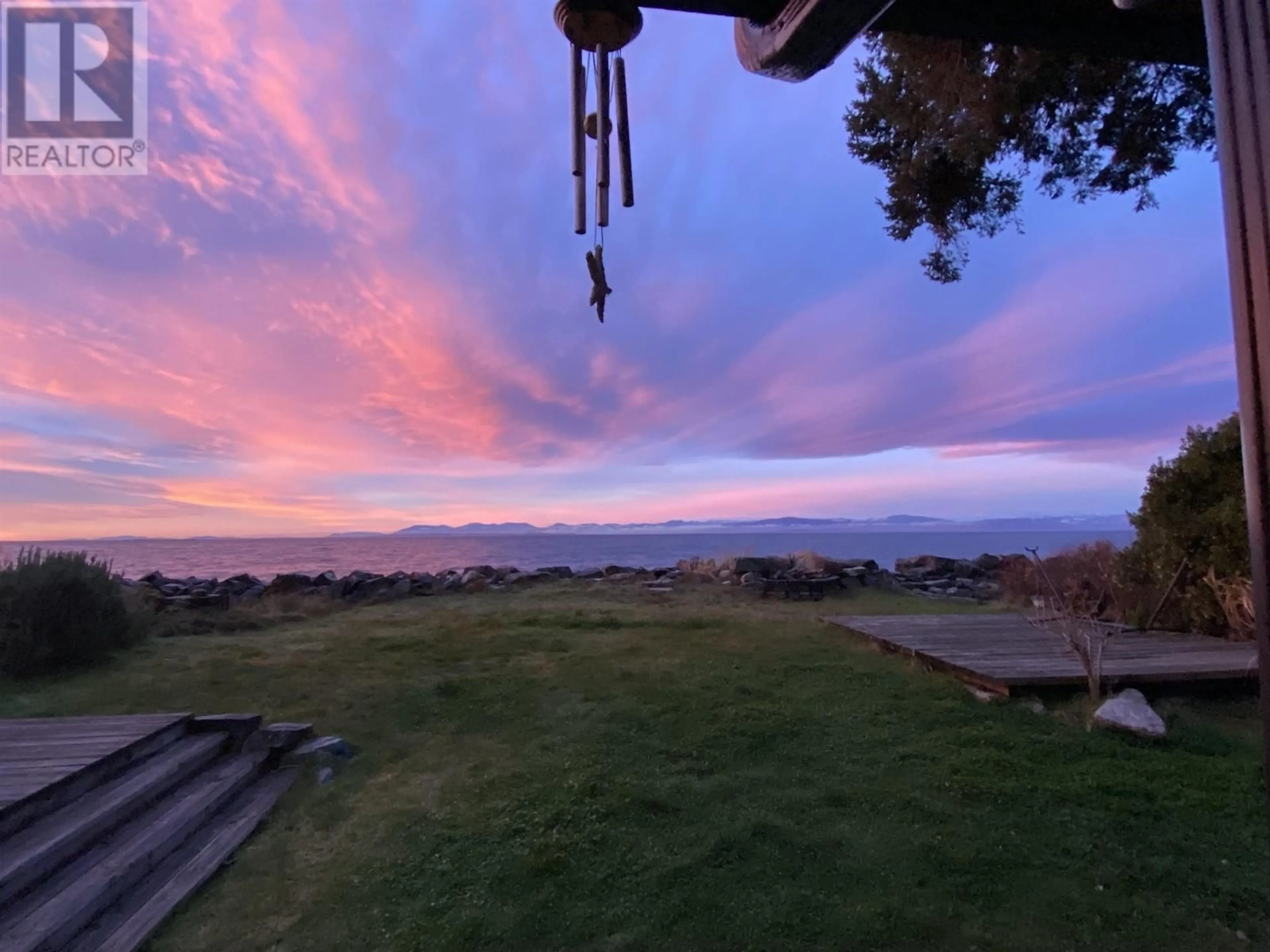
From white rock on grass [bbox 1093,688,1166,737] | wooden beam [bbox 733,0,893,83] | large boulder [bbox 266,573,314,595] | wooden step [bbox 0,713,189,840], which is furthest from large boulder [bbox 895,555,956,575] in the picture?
wooden beam [bbox 733,0,893,83]

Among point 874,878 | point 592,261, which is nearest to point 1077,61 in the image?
point 592,261

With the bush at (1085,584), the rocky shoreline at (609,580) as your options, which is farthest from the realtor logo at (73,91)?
the bush at (1085,584)

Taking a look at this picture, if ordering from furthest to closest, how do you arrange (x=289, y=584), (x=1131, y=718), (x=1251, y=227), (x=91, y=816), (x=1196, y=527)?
1. (x=289, y=584)
2. (x=1196, y=527)
3. (x=1131, y=718)
4. (x=91, y=816)
5. (x=1251, y=227)

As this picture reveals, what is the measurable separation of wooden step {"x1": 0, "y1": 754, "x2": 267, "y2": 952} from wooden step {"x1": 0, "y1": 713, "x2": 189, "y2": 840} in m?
0.31

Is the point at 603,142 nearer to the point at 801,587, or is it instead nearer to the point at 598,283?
the point at 598,283

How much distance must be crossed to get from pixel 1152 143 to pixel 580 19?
556 cm

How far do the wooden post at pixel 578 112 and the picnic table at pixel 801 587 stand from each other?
10673 millimetres

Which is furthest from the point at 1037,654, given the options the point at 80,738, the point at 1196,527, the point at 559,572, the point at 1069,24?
the point at 559,572

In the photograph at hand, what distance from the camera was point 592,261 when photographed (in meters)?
2.71

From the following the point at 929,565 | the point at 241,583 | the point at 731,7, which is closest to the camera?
the point at 731,7

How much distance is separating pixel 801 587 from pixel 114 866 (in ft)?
35.6

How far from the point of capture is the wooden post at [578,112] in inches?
105

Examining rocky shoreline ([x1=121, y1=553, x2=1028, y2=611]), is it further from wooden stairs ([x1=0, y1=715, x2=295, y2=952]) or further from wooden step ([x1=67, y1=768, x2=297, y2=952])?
wooden step ([x1=67, y1=768, x2=297, y2=952])

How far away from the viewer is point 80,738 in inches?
174
